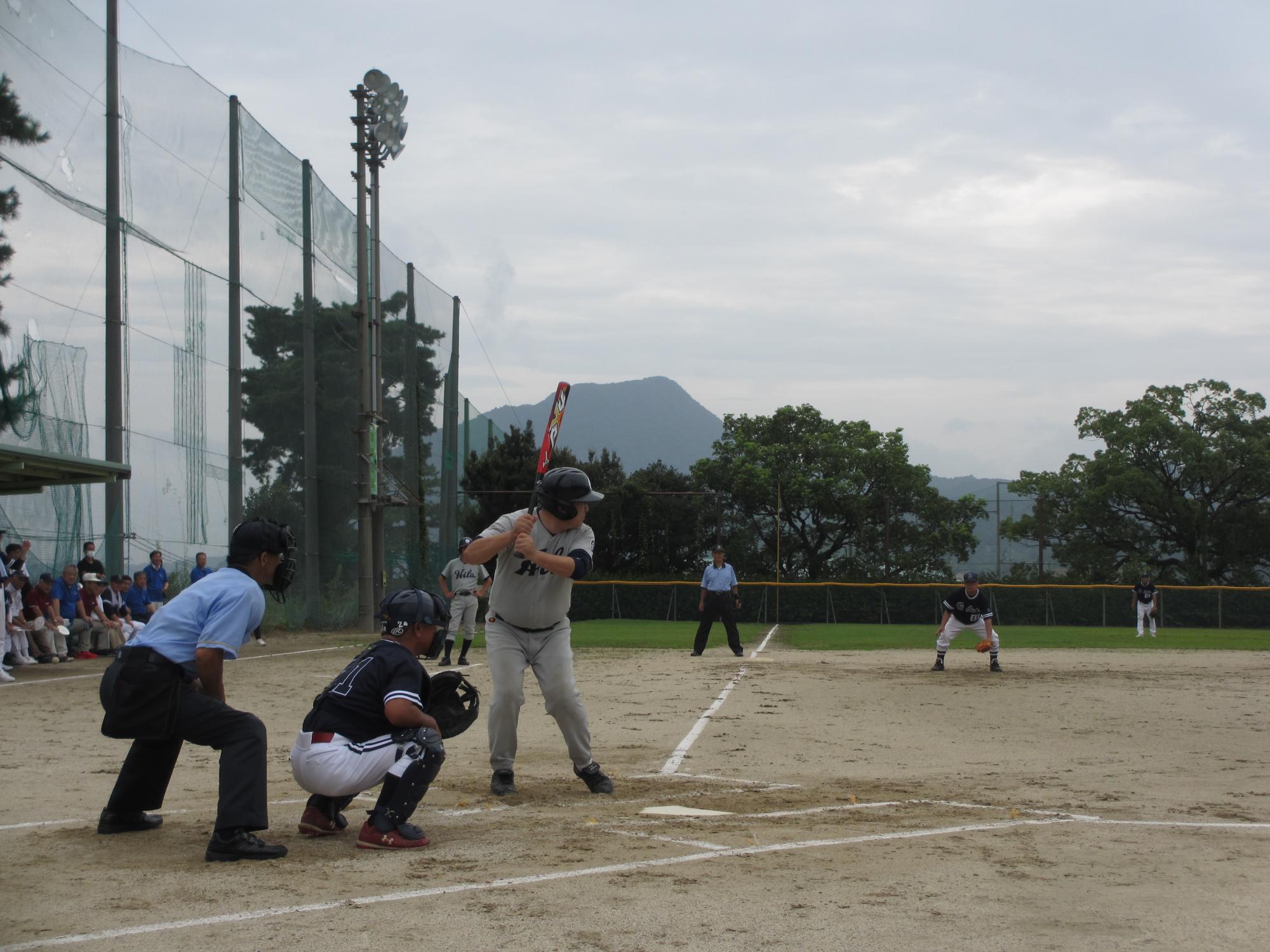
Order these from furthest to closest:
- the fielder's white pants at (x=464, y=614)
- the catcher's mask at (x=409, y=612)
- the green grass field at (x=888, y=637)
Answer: the green grass field at (x=888, y=637), the fielder's white pants at (x=464, y=614), the catcher's mask at (x=409, y=612)

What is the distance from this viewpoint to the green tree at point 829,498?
62.8 metres

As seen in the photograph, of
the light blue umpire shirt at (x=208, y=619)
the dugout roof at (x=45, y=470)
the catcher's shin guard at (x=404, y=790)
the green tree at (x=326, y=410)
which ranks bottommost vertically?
the catcher's shin guard at (x=404, y=790)

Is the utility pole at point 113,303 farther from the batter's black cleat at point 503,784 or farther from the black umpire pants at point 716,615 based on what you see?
the batter's black cleat at point 503,784

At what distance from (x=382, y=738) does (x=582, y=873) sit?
1.37m

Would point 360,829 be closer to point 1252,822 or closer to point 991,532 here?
point 1252,822

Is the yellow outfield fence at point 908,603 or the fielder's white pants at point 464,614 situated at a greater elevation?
the fielder's white pants at point 464,614

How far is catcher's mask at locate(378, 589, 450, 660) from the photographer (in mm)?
5922

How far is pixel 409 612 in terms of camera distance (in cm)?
592

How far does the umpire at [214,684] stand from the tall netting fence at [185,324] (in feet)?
42.7

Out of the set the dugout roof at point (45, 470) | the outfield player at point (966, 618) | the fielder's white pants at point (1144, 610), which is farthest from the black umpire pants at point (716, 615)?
the fielder's white pants at point (1144, 610)

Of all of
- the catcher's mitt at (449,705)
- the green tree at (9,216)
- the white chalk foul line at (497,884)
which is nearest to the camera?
the white chalk foul line at (497,884)

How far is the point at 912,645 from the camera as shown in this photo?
27.5 meters

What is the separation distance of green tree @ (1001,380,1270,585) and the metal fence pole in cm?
3995

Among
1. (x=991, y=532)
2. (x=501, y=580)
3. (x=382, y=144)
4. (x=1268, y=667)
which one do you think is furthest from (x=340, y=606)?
(x=991, y=532)
